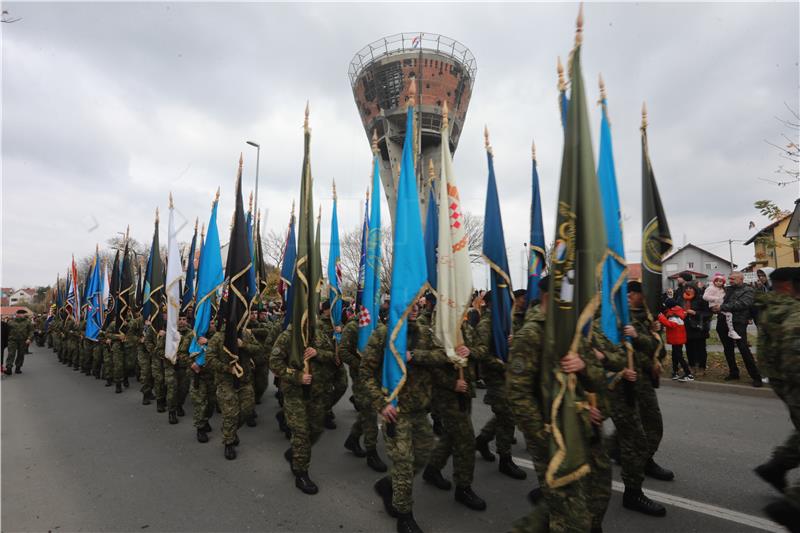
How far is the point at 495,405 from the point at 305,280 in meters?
2.64

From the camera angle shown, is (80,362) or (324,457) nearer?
(324,457)

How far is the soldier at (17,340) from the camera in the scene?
13461 mm

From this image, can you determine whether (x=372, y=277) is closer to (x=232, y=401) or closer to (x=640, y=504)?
(x=232, y=401)

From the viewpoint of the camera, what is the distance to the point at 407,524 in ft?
11.2

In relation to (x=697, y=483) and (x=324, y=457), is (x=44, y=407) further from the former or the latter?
(x=697, y=483)

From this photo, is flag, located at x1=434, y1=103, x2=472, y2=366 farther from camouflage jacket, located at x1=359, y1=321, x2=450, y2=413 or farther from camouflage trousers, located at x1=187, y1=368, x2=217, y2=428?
camouflage trousers, located at x1=187, y1=368, x2=217, y2=428

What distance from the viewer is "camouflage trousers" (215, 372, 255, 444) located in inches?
218

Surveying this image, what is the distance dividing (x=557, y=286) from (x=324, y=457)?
13.2ft

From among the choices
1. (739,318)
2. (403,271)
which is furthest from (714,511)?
(739,318)

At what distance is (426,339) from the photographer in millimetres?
4324

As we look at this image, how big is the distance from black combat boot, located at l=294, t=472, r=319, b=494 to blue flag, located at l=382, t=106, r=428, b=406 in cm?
142

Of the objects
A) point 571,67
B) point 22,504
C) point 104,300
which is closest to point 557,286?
point 571,67

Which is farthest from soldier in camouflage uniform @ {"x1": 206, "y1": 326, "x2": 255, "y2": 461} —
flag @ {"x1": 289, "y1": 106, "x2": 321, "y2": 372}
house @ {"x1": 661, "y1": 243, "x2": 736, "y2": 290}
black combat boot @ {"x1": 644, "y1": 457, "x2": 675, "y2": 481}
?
house @ {"x1": 661, "y1": 243, "x2": 736, "y2": 290}

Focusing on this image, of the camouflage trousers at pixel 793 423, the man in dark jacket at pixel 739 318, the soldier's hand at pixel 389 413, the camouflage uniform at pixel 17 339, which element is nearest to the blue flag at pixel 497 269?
the soldier's hand at pixel 389 413
